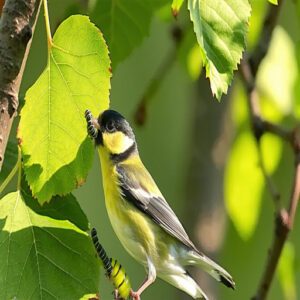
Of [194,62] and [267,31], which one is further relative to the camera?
[194,62]

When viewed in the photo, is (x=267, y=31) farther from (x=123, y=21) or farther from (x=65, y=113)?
(x=65, y=113)

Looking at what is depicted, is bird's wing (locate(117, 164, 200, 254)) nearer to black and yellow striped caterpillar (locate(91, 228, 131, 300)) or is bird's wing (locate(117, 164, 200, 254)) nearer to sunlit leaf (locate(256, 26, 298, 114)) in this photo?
black and yellow striped caterpillar (locate(91, 228, 131, 300))

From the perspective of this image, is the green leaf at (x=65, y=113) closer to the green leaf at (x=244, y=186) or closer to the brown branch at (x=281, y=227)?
the brown branch at (x=281, y=227)

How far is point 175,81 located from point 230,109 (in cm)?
228

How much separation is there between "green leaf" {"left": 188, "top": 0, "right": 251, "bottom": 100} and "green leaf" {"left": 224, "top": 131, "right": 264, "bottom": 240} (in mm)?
930

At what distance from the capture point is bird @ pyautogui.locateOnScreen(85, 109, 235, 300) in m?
1.47

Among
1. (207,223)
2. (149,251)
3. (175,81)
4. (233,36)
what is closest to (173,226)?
(149,251)

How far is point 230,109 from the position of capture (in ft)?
7.83

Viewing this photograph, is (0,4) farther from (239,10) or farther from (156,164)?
(156,164)

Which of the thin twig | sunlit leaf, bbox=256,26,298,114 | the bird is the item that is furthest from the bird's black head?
sunlit leaf, bbox=256,26,298,114

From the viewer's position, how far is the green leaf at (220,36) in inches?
43.4

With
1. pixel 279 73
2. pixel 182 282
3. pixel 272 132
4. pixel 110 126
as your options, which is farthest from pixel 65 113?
pixel 279 73

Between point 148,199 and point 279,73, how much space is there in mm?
833

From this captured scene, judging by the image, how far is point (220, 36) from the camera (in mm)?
1123
